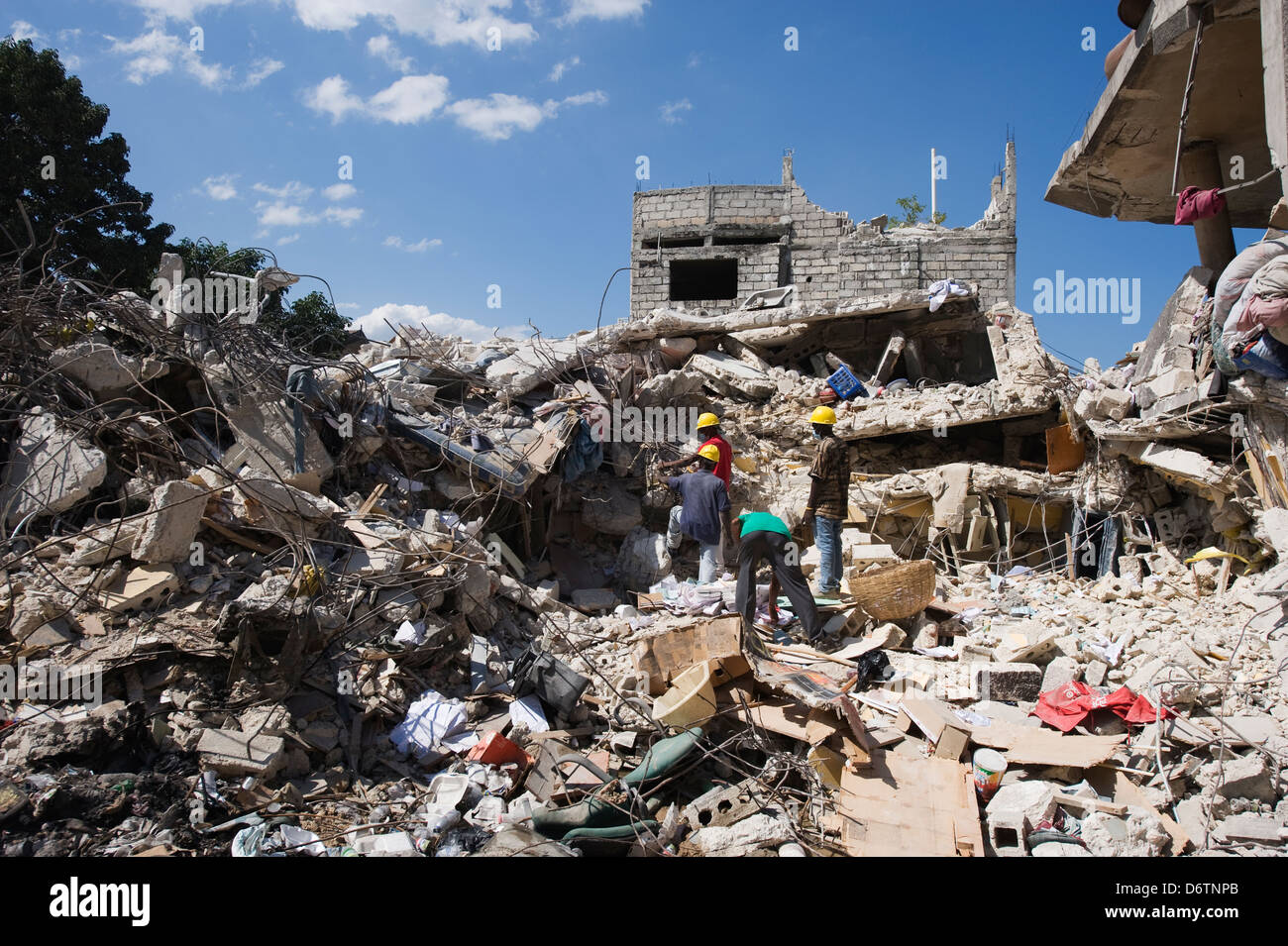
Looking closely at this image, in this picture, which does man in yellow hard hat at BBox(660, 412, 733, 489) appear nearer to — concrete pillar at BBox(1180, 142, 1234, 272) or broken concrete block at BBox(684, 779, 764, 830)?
broken concrete block at BBox(684, 779, 764, 830)

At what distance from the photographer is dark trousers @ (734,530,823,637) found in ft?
16.9

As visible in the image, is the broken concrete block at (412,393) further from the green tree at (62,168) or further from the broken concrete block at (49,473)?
the green tree at (62,168)

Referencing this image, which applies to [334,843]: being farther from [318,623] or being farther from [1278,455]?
[1278,455]

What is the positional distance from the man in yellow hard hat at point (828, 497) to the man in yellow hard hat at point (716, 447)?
997 mm

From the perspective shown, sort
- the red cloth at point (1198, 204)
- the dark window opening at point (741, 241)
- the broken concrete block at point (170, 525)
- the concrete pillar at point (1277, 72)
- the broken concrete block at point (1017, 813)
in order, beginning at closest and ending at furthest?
the broken concrete block at point (1017, 813), the concrete pillar at point (1277, 72), the broken concrete block at point (170, 525), the red cloth at point (1198, 204), the dark window opening at point (741, 241)

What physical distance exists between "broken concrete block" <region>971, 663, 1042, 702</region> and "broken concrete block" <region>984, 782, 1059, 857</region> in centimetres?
87

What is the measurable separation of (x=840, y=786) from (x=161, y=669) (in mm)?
3524

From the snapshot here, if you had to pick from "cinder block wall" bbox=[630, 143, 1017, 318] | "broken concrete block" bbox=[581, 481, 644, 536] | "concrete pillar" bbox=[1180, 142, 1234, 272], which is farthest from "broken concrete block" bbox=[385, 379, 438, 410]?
"cinder block wall" bbox=[630, 143, 1017, 318]

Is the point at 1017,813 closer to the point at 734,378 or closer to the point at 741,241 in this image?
the point at 734,378

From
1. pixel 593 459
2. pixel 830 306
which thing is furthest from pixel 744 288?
pixel 593 459

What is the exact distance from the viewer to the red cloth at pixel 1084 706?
3.86m

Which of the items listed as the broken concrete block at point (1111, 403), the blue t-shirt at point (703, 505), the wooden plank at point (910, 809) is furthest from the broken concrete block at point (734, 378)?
the wooden plank at point (910, 809)

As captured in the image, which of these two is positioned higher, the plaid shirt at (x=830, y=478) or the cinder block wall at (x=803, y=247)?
the cinder block wall at (x=803, y=247)

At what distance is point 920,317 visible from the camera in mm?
8883
